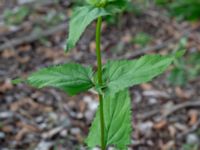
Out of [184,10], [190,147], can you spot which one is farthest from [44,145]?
[184,10]

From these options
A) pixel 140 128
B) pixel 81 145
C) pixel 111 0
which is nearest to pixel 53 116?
pixel 81 145

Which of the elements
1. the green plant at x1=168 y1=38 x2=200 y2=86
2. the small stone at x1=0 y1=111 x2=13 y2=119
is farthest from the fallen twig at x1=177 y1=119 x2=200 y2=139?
the small stone at x1=0 y1=111 x2=13 y2=119

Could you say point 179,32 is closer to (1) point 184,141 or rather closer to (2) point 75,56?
(2) point 75,56

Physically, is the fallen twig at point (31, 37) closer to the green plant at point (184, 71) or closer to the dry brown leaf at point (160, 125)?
the green plant at point (184, 71)

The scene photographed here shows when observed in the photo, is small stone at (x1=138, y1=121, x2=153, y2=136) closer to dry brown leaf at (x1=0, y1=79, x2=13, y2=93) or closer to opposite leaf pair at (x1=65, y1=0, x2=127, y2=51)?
dry brown leaf at (x1=0, y1=79, x2=13, y2=93)

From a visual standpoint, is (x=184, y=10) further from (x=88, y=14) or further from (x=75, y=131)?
(x=88, y=14)
